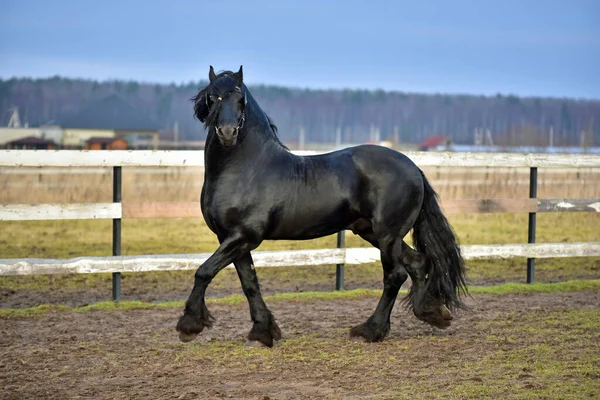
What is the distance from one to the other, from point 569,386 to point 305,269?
6.10 metres

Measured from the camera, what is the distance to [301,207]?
255 inches

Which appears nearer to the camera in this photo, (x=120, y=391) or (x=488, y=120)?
(x=120, y=391)

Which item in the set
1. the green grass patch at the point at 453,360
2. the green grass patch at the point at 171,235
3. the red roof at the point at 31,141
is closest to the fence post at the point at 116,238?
the green grass patch at the point at 453,360

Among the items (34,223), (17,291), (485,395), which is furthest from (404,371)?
(34,223)

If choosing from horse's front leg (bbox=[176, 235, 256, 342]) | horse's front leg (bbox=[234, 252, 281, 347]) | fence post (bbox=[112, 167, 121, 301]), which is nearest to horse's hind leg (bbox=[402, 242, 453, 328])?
horse's front leg (bbox=[234, 252, 281, 347])

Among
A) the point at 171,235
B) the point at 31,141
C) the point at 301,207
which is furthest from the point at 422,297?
the point at 31,141

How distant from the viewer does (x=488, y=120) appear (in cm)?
13325

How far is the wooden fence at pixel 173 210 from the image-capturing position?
25.7ft

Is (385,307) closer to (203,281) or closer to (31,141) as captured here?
(203,281)

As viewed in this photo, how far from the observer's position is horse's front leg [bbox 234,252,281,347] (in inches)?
251

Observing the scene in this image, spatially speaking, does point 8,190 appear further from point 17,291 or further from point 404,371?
point 404,371

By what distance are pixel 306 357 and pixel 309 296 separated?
2.70m

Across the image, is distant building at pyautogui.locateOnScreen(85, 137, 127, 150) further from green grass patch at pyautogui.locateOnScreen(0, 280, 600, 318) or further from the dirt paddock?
the dirt paddock

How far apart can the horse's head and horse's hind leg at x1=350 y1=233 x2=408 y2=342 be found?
1614mm
